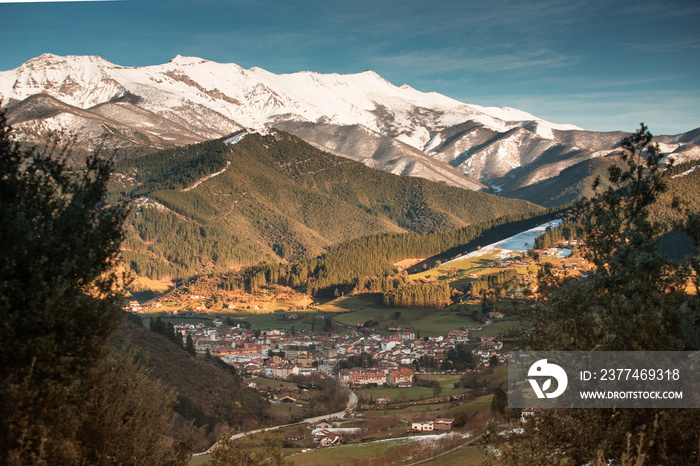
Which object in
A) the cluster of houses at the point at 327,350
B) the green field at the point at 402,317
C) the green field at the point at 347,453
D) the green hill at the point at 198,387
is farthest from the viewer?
the green field at the point at 402,317

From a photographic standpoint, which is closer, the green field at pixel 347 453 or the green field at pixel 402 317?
the green field at pixel 347 453

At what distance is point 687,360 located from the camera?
1316 centimetres

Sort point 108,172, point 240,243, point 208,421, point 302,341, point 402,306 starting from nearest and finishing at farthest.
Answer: point 108,172 < point 208,421 < point 302,341 < point 402,306 < point 240,243

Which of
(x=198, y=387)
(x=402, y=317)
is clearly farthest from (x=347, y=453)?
(x=402, y=317)

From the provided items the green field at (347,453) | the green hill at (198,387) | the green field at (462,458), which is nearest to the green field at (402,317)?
the green hill at (198,387)

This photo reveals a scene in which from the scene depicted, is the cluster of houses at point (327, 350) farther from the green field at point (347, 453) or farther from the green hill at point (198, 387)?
the green field at point (347, 453)

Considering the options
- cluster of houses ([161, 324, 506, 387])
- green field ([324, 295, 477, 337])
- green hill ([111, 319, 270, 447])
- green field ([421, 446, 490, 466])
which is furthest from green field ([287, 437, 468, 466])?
green field ([324, 295, 477, 337])

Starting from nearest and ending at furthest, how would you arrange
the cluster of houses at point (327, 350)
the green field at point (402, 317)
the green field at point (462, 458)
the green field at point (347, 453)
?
the green field at point (462, 458)
the green field at point (347, 453)
the cluster of houses at point (327, 350)
the green field at point (402, 317)

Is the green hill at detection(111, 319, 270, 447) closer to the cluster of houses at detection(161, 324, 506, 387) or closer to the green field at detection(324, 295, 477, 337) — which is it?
the cluster of houses at detection(161, 324, 506, 387)

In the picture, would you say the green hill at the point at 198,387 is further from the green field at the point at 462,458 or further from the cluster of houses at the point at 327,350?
the cluster of houses at the point at 327,350

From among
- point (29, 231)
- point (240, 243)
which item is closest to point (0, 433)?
point (29, 231)

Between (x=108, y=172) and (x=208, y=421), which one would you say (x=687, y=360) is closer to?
(x=108, y=172)

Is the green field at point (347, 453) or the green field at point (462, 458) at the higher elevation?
the green field at point (462, 458)

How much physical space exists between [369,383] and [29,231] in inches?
2039
